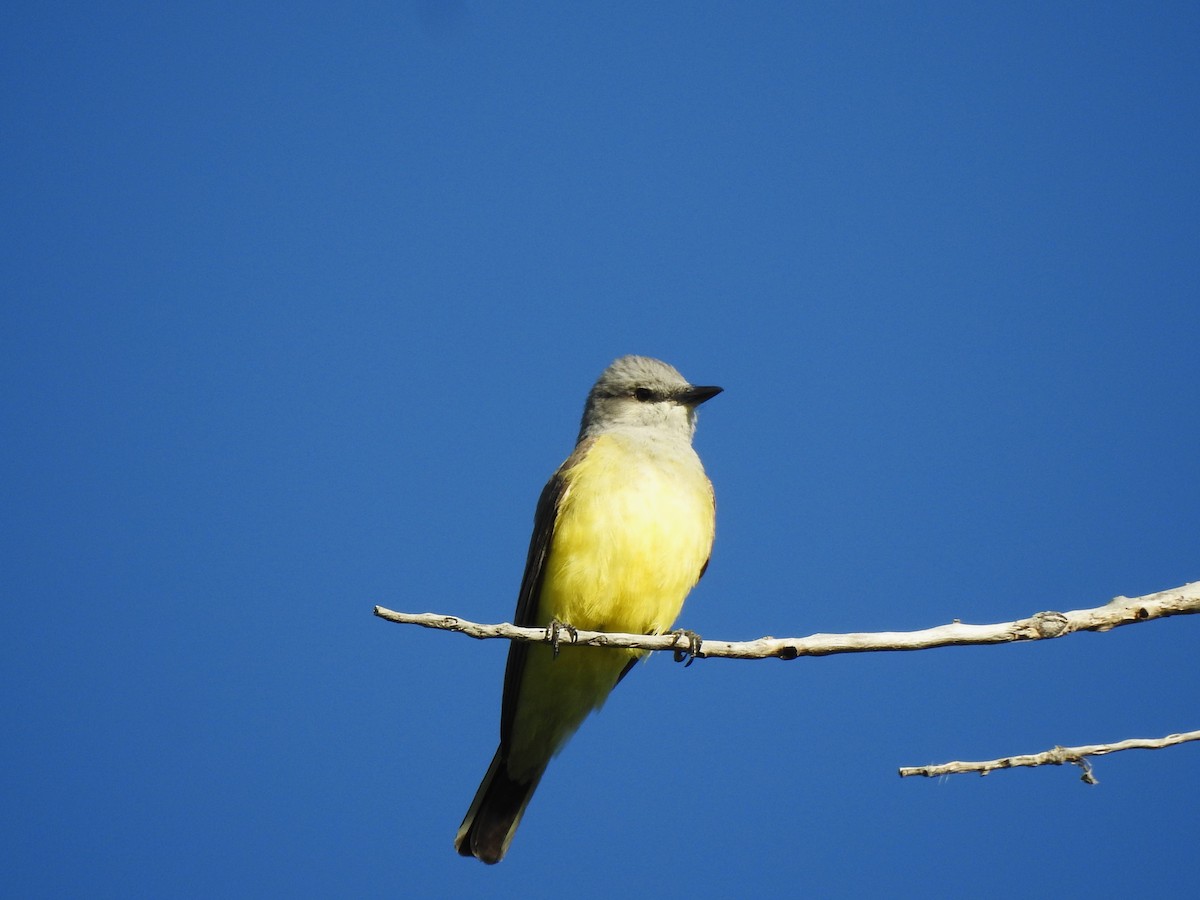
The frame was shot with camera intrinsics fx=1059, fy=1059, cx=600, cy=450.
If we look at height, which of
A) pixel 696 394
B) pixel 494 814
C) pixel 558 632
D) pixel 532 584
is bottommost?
pixel 494 814

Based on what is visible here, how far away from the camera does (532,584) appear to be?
7168 millimetres

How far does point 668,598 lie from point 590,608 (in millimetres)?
531

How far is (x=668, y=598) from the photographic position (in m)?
6.98

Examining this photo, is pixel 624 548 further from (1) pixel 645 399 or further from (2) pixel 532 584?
(1) pixel 645 399

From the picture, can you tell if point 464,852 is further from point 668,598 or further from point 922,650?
point 922,650

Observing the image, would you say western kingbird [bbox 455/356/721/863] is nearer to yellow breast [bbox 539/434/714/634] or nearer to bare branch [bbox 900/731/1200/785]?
yellow breast [bbox 539/434/714/634]

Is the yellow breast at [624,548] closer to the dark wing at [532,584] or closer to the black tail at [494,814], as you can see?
the dark wing at [532,584]

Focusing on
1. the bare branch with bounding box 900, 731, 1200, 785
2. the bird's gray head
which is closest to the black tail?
the bird's gray head

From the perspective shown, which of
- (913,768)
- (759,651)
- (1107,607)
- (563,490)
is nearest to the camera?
(913,768)

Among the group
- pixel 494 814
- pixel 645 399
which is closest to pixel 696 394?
pixel 645 399

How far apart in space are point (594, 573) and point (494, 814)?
2.09 metres

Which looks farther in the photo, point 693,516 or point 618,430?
point 618,430

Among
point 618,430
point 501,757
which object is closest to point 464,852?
point 501,757

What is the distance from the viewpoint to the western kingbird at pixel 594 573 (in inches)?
269
